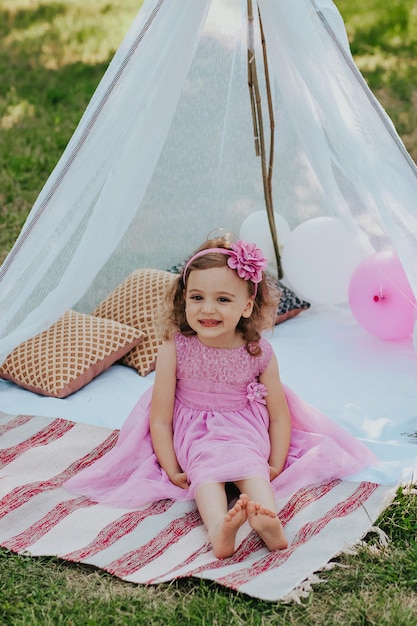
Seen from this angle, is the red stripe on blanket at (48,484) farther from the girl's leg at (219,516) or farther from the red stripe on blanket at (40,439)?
the girl's leg at (219,516)

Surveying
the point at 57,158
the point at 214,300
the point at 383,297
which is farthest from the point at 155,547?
the point at 57,158

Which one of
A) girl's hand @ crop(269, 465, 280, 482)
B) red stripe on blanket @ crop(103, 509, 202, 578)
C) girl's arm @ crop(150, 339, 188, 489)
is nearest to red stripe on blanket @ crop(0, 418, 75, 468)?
girl's arm @ crop(150, 339, 188, 489)

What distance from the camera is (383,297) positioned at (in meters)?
3.74

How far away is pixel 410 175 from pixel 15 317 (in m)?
1.42

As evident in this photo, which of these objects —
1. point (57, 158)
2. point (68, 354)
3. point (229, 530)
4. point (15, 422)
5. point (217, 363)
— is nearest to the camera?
point (229, 530)

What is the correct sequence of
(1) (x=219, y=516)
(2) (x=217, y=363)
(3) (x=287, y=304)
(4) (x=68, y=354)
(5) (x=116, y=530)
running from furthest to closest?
(3) (x=287, y=304) < (4) (x=68, y=354) < (2) (x=217, y=363) < (5) (x=116, y=530) < (1) (x=219, y=516)

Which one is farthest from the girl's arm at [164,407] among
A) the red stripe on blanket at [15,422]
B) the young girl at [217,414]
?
the red stripe on blanket at [15,422]

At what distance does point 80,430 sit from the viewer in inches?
131

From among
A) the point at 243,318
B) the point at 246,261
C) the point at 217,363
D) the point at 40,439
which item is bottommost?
the point at 40,439

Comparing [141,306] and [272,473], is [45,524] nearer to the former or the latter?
[272,473]

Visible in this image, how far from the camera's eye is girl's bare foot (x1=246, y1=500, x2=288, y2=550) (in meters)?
2.52

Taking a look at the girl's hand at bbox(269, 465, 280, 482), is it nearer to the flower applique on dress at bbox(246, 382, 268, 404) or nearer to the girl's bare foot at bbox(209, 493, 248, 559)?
the flower applique on dress at bbox(246, 382, 268, 404)

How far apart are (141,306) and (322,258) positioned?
786mm

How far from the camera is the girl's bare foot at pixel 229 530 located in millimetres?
2502
